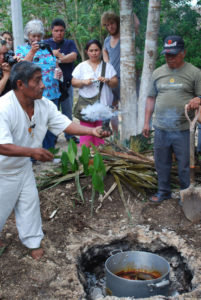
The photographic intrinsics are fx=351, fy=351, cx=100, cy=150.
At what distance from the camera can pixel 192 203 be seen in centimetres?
420

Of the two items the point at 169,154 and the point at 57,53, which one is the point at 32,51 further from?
the point at 169,154

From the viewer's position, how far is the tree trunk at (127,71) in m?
5.49

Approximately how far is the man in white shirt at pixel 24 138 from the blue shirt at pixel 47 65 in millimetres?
Result: 1985

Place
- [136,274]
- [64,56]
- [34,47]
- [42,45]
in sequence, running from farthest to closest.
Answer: [64,56] < [42,45] < [34,47] < [136,274]

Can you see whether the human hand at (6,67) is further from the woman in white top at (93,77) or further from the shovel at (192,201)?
the shovel at (192,201)

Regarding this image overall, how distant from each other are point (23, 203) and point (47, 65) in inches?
107

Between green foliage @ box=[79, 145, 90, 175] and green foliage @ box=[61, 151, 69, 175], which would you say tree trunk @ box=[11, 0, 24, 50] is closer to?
green foliage @ box=[61, 151, 69, 175]

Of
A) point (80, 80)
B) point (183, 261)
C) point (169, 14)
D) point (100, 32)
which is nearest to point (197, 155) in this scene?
point (183, 261)

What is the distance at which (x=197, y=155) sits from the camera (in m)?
4.95

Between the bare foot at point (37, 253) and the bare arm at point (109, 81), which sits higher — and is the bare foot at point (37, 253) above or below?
below

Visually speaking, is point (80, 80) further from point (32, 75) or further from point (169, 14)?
point (169, 14)

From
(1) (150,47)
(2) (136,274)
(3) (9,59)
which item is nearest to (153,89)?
(1) (150,47)

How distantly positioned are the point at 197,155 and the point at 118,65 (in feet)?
7.02

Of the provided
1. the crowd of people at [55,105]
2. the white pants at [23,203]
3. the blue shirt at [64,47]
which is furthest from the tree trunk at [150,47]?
the white pants at [23,203]
